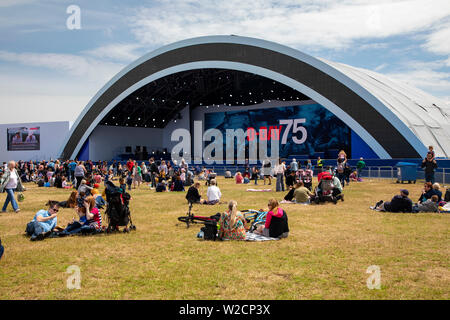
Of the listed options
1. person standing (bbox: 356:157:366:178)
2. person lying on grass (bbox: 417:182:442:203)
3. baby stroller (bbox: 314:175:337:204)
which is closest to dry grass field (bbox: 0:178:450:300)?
person lying on grass (bbox: 417:182:442:203)

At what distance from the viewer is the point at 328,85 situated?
31297 millimetres

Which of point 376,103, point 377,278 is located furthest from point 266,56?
point 377,278

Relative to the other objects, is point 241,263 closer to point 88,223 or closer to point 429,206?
point 88,223

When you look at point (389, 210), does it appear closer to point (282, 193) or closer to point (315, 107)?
point (282, 193)

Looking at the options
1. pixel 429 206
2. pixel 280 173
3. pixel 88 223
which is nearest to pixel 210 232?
pixel 88 223

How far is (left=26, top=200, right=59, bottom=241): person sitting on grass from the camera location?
8.72 m

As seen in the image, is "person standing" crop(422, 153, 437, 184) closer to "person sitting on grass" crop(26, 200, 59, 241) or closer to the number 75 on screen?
"person sitting on grass" crop(26, 200, 59, 241)

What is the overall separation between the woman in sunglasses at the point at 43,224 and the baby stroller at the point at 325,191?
342 inches

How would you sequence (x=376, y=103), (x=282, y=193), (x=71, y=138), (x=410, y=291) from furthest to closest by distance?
(x=71, y=138)
(x=376, y=103)
(x=282, y=193)
(x=410, y=291)

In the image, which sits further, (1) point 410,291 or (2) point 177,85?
(2) point 177,85

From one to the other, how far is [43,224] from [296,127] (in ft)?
124

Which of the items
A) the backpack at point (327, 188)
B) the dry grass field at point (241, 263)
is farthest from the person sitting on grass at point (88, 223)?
the backpack at point (327, 188)

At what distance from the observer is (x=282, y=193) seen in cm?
1819

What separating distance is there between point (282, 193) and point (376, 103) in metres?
14.7
